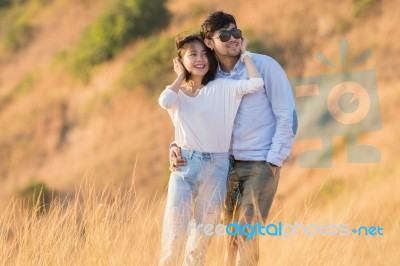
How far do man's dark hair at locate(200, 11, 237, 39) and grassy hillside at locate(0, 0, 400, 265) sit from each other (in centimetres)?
613

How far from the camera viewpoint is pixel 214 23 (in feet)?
15.1

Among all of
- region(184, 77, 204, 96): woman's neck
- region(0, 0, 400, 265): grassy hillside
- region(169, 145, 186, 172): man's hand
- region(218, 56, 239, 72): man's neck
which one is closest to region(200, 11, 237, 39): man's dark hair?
region(218, 56, 239, 72): man's neck

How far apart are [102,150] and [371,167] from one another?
8630 millimetres

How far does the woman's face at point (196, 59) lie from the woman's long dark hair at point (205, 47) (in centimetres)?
2

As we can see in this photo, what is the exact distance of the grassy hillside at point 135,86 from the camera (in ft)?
51.6

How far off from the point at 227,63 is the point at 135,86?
57.4 feet

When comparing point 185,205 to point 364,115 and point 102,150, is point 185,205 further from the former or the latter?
point 102,150

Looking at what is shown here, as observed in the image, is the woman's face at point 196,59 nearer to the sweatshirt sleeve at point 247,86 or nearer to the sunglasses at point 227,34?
the sunglasses at point 227,34

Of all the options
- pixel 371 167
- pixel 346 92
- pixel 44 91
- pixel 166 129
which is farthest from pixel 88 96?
pixel 371 167

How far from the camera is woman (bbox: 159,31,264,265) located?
4.29 meters

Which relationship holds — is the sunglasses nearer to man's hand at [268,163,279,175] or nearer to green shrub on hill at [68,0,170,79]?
man's hand at [268,163,279,175]

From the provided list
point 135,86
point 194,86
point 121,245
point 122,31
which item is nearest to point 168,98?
point 194,86

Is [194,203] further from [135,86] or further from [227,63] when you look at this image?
[135,86]

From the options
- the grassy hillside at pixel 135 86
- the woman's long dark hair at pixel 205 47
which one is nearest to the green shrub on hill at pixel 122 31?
the grassy hillside at pixel 135 86
